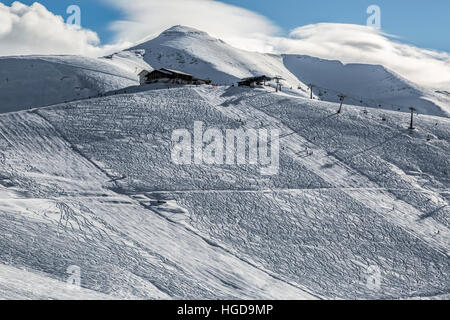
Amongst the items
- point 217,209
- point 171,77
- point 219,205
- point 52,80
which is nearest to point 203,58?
point 52,80

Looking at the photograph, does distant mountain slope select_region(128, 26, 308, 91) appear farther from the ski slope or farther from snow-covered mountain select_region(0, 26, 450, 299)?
the ski slope

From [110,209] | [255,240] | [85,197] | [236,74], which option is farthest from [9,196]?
[236,74]

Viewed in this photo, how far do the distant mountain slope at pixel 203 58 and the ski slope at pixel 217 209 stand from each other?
294 ft

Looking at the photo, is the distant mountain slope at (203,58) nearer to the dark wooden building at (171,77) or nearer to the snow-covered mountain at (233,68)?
the snow-covered mountain at (233,68)

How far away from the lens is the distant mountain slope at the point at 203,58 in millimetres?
143000

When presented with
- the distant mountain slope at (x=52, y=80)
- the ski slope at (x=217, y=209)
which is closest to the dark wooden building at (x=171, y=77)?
the distant mountain slope at (x=52, y=80)

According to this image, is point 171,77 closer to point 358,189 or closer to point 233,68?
point 358,189

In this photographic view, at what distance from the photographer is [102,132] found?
41.1m

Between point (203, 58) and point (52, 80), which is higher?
point (203, 58)

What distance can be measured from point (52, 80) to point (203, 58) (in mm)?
82869

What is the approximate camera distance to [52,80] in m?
80.1

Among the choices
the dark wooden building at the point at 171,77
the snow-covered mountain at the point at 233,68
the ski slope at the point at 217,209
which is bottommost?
the ski slope at the point at 217,209

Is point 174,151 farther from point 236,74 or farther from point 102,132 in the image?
point 236,74

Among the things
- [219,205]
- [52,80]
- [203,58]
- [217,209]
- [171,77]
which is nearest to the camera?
[217,209]
